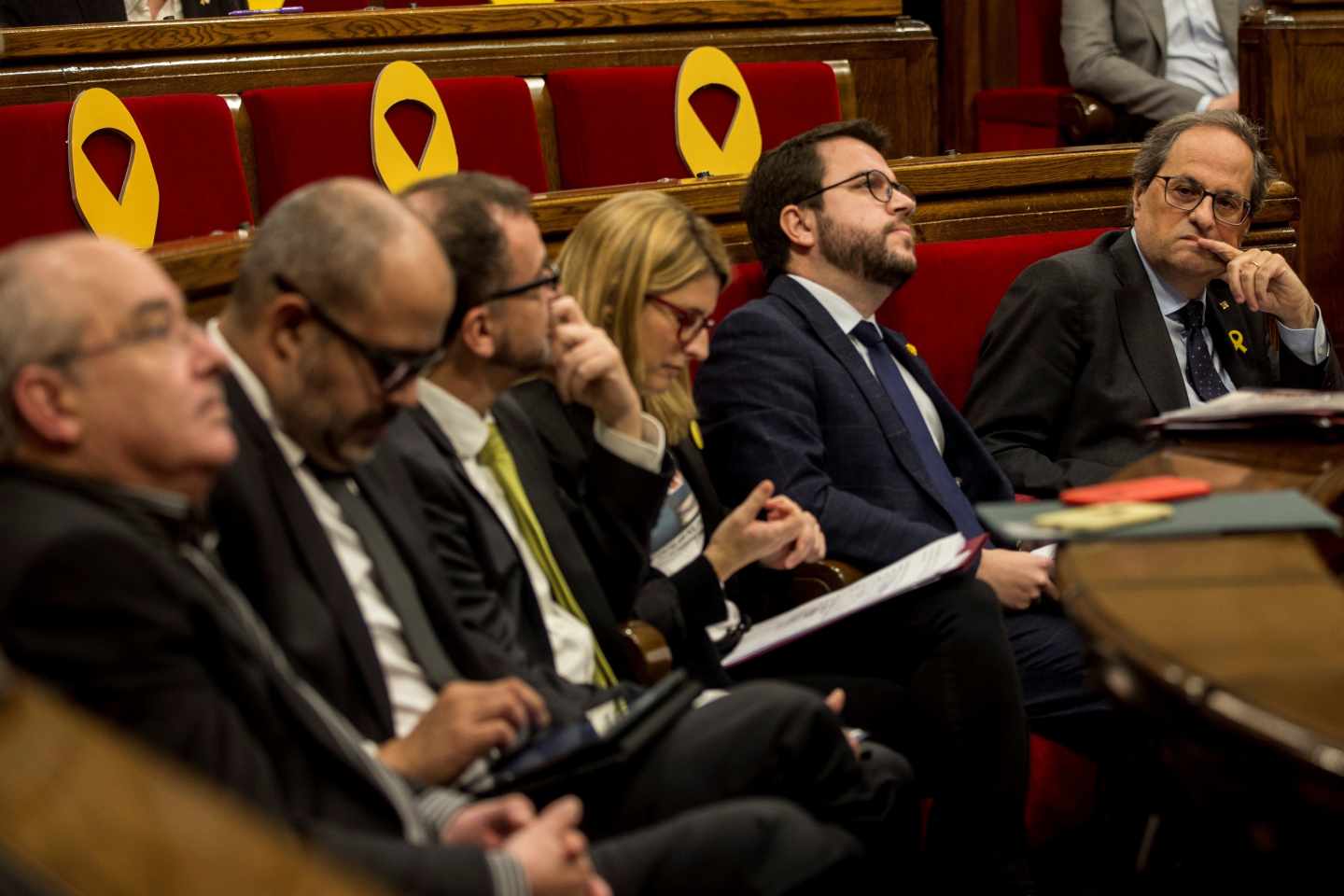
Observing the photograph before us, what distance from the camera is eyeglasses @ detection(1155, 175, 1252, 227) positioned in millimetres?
2264

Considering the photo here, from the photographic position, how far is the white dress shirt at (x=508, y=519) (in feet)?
4.55

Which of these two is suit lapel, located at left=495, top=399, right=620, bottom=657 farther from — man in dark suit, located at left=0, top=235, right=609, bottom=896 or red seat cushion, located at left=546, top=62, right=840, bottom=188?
red seat cushion, located at left=546, top=62, right=840, bottom=188

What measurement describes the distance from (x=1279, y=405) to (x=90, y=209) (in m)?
1.59

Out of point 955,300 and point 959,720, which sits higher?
point 955,300

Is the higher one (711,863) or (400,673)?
(400,673)

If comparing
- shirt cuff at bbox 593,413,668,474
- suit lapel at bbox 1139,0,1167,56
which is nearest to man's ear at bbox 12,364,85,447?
shirt cuff at bbox 593,413,668,474

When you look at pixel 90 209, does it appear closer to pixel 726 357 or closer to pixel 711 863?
pixel 726 357

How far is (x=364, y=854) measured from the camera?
93cm

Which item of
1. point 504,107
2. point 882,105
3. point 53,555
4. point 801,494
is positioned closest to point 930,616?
point 801,494

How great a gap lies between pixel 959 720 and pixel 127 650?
1.03 metres

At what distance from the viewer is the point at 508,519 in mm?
1399

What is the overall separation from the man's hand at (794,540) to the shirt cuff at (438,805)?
665 mm

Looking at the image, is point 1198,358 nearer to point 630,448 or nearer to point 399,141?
point 630,448

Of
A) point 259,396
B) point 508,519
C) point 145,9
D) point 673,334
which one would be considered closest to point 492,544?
point 508,519
